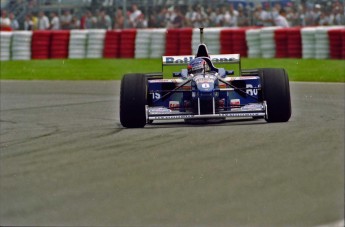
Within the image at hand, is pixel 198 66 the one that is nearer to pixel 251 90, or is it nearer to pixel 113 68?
pixel 251 90

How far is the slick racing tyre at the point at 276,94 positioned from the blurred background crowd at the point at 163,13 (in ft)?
47.3

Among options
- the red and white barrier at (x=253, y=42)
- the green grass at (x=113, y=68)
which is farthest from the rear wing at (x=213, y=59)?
the red and white barrier at (x=253, y=42)

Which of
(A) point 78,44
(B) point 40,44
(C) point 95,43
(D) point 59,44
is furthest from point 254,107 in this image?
(B) point 40,44

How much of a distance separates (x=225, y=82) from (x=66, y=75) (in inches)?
482

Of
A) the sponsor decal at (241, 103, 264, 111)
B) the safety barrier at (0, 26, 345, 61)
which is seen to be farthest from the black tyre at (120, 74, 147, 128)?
the safety barrier at (0, 26, 345, 61)

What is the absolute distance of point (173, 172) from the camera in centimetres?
894

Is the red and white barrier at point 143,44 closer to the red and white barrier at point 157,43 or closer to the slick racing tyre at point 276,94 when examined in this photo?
the red and white barrier at point 157,43

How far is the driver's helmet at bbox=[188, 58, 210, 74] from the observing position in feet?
41.5

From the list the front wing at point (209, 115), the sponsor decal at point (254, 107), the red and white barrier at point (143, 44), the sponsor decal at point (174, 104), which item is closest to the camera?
the front wing at point (209, 115)

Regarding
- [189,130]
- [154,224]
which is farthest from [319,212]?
[189,130]

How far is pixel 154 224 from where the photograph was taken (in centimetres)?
693

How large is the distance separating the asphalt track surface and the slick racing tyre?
150 millimetres

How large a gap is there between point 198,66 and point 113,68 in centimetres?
1371

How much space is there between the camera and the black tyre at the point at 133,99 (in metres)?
12.4
